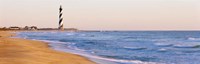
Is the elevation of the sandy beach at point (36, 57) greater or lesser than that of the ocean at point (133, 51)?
greater

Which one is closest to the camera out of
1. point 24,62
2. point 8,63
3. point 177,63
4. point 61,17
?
point 8,63

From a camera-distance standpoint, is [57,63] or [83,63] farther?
[83,63]

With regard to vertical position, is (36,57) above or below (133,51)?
above

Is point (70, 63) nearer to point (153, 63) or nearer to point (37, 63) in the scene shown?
point (37, 63)

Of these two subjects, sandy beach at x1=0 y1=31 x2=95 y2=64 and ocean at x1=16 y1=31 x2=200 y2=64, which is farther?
ocean at x1=16 y1=31 x2=200 y2=64

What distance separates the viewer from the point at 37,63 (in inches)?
583

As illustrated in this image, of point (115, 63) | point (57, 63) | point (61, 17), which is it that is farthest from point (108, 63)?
point (61, 17)

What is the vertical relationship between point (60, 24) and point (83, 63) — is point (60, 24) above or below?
below

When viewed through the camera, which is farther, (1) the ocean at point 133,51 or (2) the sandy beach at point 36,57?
(1) the ocean at point 133,51

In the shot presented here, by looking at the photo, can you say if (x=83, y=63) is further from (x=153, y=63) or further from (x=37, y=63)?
(x=153, y=63)

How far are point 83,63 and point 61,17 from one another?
12422cm

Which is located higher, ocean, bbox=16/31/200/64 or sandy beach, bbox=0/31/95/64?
sandy beach, bbox=0/31/95/64

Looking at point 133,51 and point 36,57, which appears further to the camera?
point 133,51

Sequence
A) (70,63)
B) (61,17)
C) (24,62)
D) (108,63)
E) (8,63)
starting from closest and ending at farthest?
(8,63) → (24,62) → (70,63) → (108,63) → (61,17)
